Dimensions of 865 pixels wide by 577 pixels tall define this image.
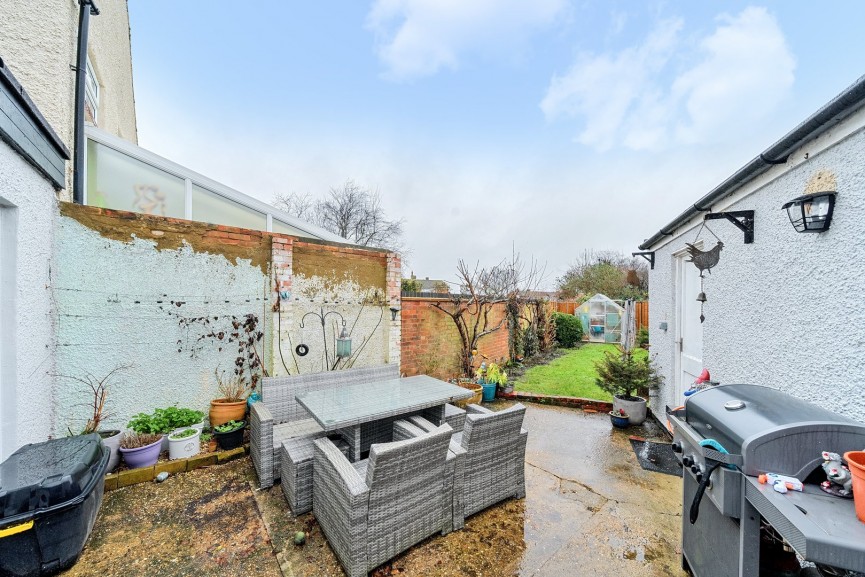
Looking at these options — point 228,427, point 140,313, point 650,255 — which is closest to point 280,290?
point 140,313

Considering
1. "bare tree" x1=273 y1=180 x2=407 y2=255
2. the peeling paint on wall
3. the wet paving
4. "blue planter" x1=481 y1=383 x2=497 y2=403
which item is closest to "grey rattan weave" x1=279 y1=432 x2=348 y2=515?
the wet paving

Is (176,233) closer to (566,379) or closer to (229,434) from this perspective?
(229,434)

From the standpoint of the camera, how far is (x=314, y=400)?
12.4 ft

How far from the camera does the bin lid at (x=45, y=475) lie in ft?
7.22

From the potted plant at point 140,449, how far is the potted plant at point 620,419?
6.47m

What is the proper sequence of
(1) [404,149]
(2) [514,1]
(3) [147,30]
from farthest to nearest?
(1) [404,149], (3) [147,30], (2) [514,1]

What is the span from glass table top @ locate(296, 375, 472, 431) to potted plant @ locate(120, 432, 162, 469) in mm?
1714

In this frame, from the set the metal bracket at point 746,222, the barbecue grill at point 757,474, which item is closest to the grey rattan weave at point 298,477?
the barbecue grill at point 757,474

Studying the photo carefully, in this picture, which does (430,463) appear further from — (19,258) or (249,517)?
(19,258)

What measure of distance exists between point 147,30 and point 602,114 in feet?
34.6

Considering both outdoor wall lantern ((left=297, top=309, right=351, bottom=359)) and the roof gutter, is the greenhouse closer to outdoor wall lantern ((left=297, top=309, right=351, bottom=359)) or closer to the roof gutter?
the roof gutter

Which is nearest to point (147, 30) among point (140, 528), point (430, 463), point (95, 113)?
point (95, 113)

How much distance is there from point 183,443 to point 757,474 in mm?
5252

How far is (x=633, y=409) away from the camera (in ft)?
17.8
